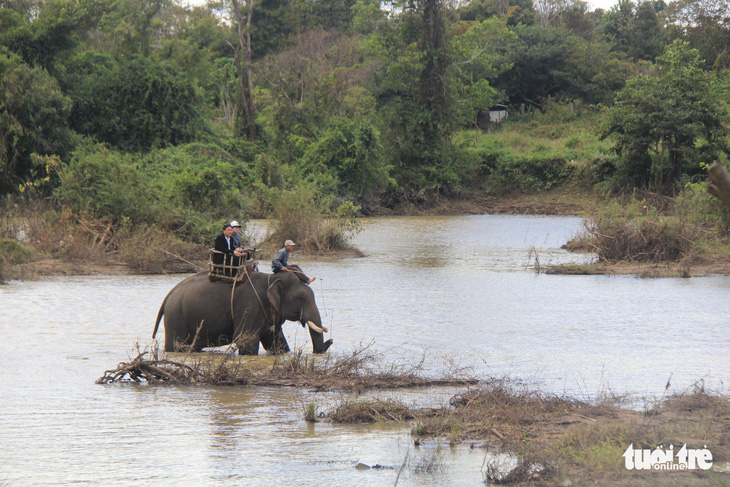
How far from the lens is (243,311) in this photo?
11383 mm

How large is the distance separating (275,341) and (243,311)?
2.12 feet

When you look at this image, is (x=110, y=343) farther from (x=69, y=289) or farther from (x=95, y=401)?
(x=69, y=289)

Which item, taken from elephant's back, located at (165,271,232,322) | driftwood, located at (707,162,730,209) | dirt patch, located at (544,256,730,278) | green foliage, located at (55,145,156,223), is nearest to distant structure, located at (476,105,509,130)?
dirt patch, located at (544,256,730,278)

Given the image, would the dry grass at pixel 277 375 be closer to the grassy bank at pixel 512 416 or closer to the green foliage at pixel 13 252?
the grassy bank at pixel 512 416

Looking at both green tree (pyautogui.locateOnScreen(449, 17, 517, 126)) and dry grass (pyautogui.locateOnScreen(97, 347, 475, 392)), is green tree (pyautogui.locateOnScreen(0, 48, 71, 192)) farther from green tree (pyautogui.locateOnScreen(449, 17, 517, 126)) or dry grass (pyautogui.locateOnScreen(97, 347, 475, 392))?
dry grass (pyautogui.locateOnScreen(97, 347, 475, 392))

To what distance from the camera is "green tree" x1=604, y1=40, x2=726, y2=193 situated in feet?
114

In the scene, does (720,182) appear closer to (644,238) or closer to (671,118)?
(644,238)

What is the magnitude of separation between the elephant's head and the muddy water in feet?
2.54

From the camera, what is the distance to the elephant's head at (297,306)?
11281 millimetres

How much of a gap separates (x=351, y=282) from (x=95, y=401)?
1181 cm

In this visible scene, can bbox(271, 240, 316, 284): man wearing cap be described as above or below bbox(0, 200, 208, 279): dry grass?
above

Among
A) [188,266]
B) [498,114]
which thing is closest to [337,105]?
[498,114]

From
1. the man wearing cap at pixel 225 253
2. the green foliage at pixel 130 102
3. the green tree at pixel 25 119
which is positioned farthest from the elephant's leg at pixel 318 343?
the green foliage at pixel 130 102

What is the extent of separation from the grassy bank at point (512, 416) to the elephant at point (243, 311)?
319mm
